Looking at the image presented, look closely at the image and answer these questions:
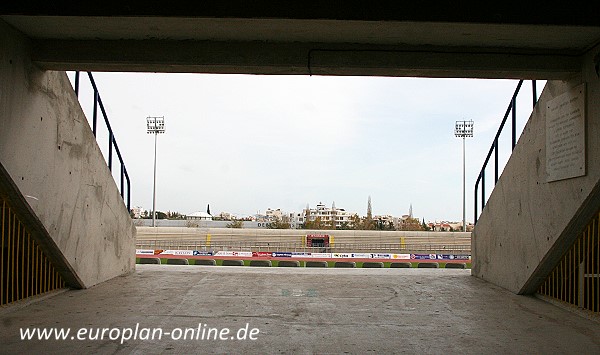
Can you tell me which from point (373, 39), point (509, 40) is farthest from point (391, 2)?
point (509, 40)

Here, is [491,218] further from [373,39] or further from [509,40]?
[373,39]

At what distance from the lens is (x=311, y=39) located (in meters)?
6.53

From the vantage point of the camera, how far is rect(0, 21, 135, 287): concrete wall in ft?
20.8

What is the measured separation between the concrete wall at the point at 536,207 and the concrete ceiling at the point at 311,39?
910 mm

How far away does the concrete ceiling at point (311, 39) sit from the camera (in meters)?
5.62

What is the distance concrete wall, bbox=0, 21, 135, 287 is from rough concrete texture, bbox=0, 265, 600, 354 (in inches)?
29.0

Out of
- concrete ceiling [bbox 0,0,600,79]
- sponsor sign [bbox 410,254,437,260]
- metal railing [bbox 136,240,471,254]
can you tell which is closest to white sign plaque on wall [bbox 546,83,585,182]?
concrete ceiling [bbox 0,0,600,79]

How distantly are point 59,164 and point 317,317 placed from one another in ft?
14.0

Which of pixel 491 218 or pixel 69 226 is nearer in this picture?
pixel 69 226

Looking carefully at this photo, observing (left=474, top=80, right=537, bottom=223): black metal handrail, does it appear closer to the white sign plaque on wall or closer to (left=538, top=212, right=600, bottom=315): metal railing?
the white sign plaque on wall

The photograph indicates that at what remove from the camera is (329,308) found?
7.22 m

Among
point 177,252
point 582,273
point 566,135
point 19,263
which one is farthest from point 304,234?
point 566,135

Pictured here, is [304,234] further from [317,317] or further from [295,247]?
[317,317]

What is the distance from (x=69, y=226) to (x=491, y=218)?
738 cm
